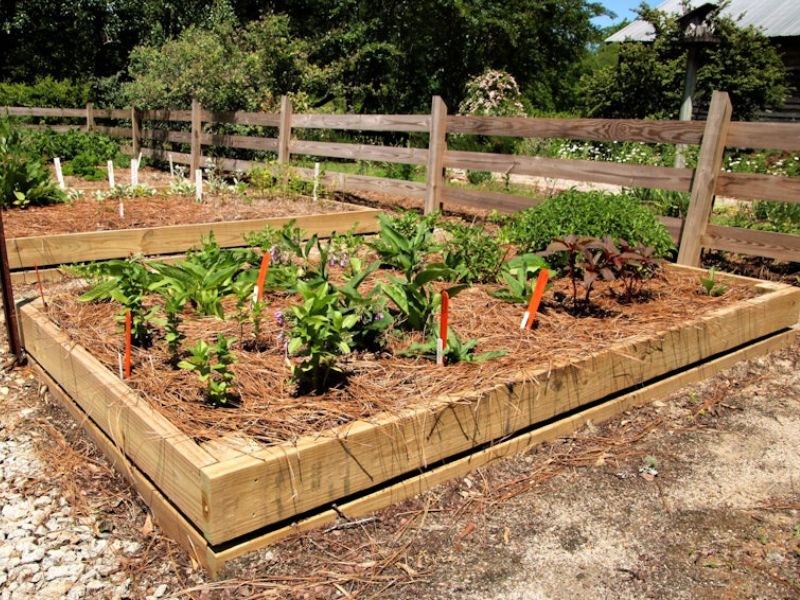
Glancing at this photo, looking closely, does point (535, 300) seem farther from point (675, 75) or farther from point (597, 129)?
point (675, 75)

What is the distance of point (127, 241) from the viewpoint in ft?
18.0

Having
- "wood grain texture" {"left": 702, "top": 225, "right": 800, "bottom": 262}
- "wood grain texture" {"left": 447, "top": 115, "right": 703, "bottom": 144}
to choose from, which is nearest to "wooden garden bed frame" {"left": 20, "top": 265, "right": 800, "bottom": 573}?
"wood grain texture" {"left": 702, "top": 225, "right": 800, "bottom": 262}

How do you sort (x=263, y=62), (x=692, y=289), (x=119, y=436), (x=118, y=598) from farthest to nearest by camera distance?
1. (x=263, y=62)
2. (x=692, y=289)
3. (x=119, y=436)
4. (x=118, y=598)

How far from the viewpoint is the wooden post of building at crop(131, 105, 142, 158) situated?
1416cm

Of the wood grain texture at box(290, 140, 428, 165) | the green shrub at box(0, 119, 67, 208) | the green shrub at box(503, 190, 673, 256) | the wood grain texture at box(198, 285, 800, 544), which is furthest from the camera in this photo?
the wood grain texture at box(290, 140, 428, 165)

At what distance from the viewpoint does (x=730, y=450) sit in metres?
3.12

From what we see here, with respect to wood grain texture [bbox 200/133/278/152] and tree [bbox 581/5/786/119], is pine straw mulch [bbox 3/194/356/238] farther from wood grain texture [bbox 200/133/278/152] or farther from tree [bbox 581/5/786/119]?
tree [bbox 581/5/786/119]

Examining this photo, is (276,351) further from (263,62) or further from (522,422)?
(263,62)

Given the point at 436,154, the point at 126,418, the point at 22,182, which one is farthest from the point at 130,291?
the point at 436,154

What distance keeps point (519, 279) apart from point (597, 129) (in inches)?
117

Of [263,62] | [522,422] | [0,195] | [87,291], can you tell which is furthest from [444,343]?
[263,62]

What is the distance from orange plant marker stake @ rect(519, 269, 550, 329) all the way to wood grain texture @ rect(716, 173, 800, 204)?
9.37 feet

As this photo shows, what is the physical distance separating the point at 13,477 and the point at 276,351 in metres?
1.16

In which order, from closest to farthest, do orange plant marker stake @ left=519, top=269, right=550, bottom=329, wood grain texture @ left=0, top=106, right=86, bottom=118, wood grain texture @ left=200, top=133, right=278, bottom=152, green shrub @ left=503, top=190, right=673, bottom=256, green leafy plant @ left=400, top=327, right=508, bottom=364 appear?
green leafy plant @ left=400, top=327, right=508, bottom=364 < orange plant marker stake @ left=519, top=269, right=550, bottom=329 < green shrub @ left=503, top=190, right=673, bottom=256 < wood grain texture @ left=200, top=133, right=278, bottom=152 < wood grain texture @ left=0, top=106, right=86, bottom=118
